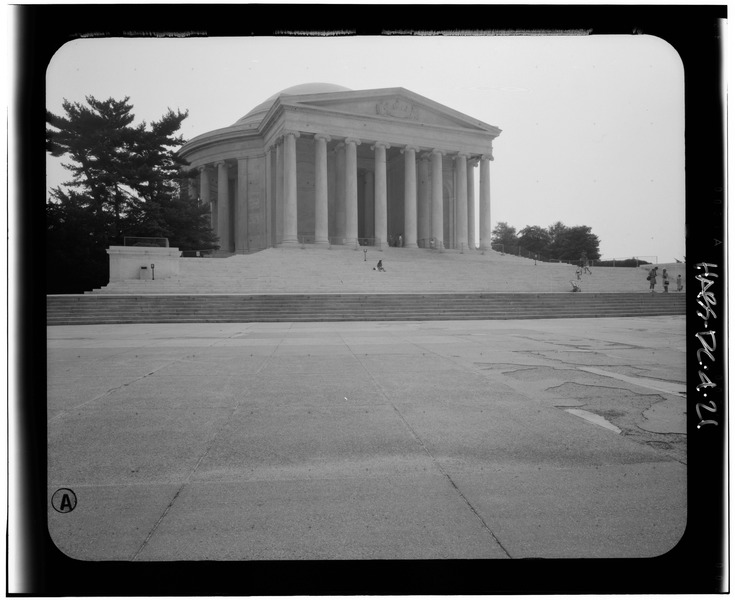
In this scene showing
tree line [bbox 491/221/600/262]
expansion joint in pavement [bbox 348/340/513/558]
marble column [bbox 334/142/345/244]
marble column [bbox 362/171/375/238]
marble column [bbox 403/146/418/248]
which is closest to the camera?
expansion joint in pavement [bbox 348/340/513/558]

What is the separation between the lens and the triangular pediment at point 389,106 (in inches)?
2121

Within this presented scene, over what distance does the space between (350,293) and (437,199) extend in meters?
35.5

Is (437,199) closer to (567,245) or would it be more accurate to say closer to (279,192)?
(567,245)

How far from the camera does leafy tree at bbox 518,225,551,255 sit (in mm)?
81787

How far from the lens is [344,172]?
60000mm

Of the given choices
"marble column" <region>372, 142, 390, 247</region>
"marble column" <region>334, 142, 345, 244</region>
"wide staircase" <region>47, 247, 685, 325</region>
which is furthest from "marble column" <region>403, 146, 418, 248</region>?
"wide staircase" <region>47, 247, 685, 325</region>

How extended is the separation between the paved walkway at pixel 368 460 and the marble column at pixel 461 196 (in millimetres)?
55061

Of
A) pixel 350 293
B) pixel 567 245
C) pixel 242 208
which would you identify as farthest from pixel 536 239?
pixel 350 293

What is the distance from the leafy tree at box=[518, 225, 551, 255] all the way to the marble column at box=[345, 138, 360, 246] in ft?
106

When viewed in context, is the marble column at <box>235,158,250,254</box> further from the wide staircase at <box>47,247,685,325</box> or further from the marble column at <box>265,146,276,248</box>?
the wide staircase at <box>47,247,685,325</box>

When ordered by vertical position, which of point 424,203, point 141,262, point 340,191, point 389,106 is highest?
point 389,106

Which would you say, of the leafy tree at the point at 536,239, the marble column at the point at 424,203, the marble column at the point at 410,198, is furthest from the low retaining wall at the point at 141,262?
the leafy tree at the point at 536,239

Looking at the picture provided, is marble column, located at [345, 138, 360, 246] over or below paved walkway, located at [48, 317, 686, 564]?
over

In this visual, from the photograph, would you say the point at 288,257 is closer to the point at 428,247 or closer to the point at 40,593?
the point at 428,247
